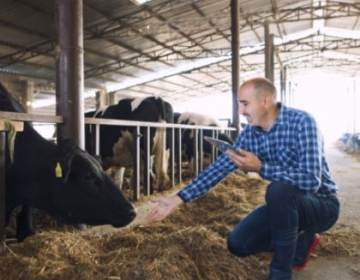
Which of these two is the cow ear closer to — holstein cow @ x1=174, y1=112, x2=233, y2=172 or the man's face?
the man's face

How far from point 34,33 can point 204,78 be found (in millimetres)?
17534

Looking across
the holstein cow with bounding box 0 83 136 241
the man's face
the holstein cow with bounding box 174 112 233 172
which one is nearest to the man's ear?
the man's face

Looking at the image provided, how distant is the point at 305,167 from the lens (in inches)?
90.6

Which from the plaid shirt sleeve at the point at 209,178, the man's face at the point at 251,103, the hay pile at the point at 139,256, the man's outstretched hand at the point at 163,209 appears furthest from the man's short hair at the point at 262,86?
the hay pile at the point at 139,256

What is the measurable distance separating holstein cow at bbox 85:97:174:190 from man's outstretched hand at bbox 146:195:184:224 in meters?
4.01

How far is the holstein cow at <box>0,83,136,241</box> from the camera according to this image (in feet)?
10.5

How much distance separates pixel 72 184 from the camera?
3240mm

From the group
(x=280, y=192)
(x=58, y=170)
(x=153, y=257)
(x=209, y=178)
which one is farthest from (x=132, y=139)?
(x=280, y=192)

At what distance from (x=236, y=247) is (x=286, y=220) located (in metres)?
0.48

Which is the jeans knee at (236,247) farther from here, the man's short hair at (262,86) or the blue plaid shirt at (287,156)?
the man's short hair at (262,86)

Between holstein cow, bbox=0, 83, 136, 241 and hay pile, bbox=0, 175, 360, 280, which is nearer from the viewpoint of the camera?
hay pile, bbox=0, 175, 360, 280

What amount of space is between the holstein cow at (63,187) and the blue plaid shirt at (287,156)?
2.81 feet

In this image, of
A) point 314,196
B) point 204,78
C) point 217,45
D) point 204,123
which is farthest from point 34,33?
point 204,78

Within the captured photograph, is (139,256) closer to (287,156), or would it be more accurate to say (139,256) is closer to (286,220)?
(286,220)
